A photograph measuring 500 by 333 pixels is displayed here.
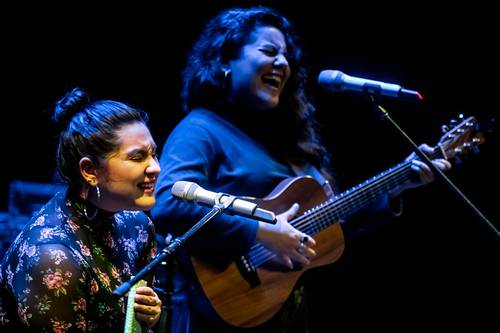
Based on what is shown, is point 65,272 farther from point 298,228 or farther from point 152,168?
point 298,228

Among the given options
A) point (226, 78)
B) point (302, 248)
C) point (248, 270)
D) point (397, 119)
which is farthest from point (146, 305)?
point (397, 119)

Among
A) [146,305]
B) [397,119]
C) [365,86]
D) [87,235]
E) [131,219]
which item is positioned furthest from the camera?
[397,119]

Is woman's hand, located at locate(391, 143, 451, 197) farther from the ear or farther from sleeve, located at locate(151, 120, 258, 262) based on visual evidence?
the ear

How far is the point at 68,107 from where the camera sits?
2.15 m

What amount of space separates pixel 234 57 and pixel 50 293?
1.57m

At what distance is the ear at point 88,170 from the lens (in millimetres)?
2057

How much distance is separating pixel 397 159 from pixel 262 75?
1.36 meters

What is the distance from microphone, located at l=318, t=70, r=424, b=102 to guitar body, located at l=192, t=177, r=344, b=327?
494mm

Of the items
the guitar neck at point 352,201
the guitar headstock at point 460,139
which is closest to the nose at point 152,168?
the guitar neck at point 352,201

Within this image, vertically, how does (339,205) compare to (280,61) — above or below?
below

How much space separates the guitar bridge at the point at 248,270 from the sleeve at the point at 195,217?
0.29 feet

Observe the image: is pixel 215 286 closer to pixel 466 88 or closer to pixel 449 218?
pixel 449 218

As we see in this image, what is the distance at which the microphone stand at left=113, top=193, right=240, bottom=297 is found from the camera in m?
1.50

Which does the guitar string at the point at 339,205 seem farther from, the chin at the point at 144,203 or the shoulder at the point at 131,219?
the chin at the point at 144,203
